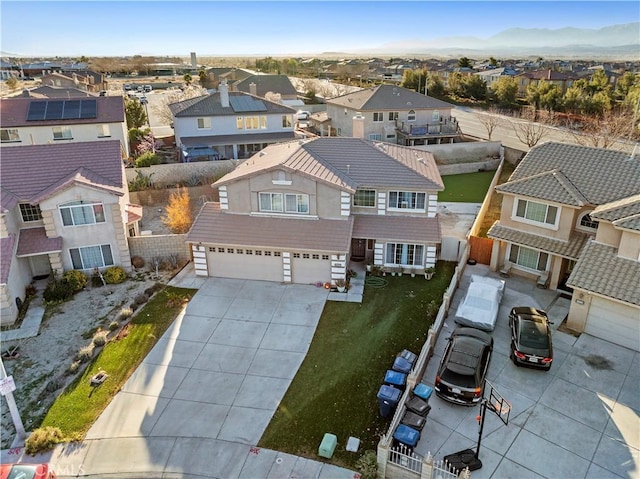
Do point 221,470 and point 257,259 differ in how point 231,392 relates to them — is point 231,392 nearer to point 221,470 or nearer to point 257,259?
point 221,470

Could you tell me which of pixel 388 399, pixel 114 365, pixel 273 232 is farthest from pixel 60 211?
pixel 388 399

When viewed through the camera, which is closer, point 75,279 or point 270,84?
point 75,279

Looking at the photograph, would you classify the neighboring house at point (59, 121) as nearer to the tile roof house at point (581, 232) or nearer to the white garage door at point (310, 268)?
the white garage door at point (310, 268)

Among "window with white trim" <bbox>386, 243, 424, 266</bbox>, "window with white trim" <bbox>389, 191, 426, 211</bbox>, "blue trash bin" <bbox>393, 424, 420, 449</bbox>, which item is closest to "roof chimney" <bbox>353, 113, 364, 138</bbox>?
"window with white trim" <bbox>389, 191, 426, 211</bbox>

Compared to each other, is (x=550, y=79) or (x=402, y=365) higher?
(x=550, y=79)

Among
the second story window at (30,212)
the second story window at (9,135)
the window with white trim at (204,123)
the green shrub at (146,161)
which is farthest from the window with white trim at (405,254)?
the second story window at (9,135)

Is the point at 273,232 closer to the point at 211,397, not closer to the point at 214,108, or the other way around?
the point at 211,397
